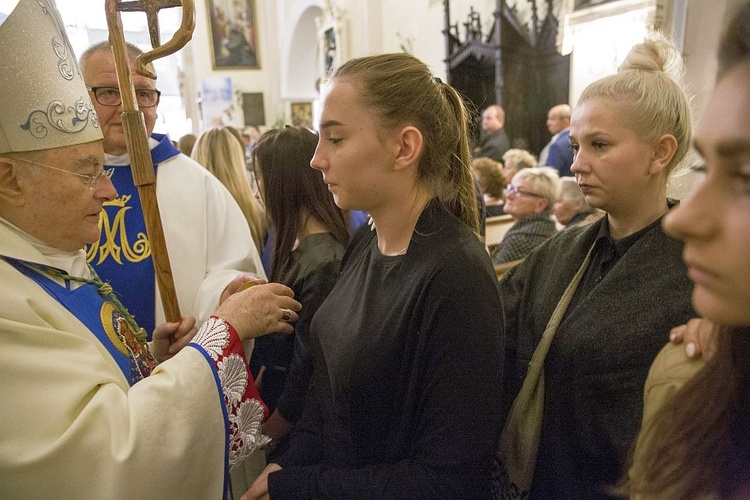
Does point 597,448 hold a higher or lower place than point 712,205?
lower

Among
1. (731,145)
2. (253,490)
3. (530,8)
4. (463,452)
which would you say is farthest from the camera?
(530,8)

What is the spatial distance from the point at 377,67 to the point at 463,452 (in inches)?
34.5

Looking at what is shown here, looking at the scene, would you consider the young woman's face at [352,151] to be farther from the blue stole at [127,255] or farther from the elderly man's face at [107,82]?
the blue stole at [127,255]

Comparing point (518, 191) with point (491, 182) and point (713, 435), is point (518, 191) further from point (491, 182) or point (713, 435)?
Result: point (713, 435)

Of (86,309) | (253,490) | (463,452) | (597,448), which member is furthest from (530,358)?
(86,309)

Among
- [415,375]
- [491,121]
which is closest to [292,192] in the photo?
[415,375]

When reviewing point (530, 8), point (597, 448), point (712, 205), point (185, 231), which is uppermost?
→ point (530, 8)

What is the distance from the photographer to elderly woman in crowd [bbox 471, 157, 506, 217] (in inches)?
179

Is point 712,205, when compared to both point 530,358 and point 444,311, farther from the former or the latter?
point 530,358

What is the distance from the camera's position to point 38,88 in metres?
1.25

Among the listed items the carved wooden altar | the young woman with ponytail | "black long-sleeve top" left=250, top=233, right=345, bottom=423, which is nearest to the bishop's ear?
the young woman with ponytail

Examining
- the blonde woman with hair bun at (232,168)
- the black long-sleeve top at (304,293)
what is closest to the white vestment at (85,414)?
the black long-sleeve top at (304,293)

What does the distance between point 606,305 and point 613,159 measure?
35 cm

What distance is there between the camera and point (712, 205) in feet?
1.77
